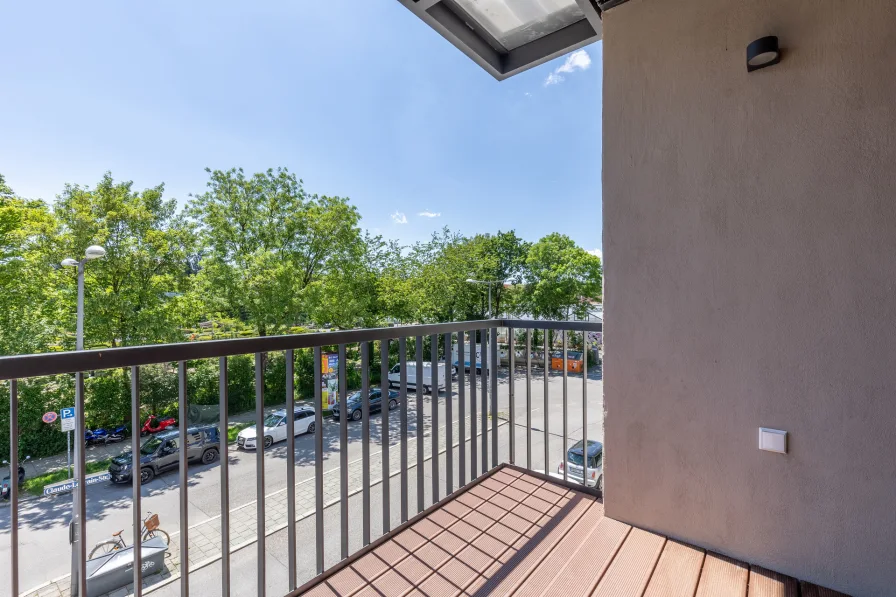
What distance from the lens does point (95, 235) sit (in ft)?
33.7

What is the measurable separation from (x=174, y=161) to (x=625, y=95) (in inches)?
692

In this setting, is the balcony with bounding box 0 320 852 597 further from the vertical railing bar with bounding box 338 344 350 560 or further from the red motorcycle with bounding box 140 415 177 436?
the red motorcycle with bounding box 140 415 177 436

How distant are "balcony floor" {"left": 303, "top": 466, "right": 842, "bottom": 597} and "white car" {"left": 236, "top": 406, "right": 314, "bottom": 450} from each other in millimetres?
6942

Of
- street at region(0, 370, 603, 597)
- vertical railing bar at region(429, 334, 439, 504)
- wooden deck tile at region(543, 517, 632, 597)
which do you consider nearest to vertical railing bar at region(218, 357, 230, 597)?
vertical railing bar at region(429, 334, 439, 504)

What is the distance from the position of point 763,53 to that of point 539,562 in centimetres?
198

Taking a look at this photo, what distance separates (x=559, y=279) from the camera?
1847cm

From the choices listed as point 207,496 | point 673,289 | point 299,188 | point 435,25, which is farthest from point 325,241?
point 673,289

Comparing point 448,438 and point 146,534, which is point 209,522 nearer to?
point 146,534

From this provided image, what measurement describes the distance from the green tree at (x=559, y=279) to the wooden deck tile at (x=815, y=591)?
17.4 metres

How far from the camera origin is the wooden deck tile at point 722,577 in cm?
130

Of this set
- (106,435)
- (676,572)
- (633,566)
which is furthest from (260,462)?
(106,435)

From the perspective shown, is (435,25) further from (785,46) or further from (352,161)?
(352,161)

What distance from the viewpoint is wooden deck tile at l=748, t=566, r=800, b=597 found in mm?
1299

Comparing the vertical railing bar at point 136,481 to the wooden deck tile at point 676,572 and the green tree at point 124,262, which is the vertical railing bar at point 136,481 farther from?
the green tree at point 124,262
